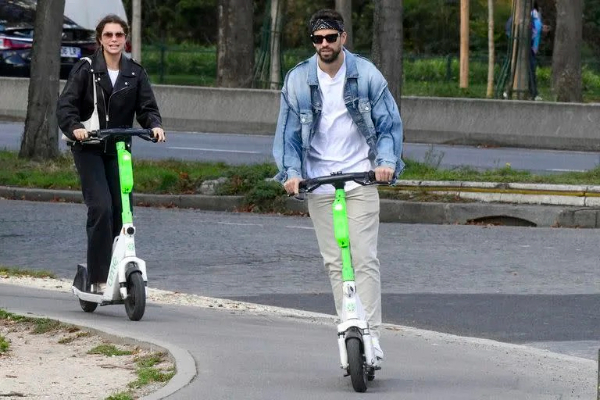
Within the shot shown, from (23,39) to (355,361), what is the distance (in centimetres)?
2424

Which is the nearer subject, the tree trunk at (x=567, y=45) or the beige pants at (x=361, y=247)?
the beige pants at (x=361, y=247)

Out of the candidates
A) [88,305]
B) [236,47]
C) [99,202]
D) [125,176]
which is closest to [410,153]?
[236,47]

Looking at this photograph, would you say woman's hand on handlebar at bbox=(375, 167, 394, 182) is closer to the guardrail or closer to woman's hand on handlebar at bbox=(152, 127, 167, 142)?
woman's hand on handlebar at bbox=(152, 127, 167, 142)

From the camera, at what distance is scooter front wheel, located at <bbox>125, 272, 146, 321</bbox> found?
346 inches

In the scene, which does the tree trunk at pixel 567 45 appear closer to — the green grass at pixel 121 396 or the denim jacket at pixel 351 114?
the denim jacket at pixel 351 114

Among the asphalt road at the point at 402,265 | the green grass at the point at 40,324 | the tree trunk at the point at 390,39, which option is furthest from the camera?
the tree trunk at the point at 390,39

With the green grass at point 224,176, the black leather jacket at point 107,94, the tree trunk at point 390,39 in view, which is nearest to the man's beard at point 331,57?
the black leather jacket at point 107,94

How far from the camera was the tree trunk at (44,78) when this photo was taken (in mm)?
18391

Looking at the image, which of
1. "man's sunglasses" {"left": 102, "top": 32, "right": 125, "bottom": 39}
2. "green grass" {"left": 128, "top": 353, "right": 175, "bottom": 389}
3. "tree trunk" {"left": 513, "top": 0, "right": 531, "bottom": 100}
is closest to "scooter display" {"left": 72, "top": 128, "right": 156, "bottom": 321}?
"man's sunglasses" {"left": 102, "top": 32, "right": 125, "bottom": 39}

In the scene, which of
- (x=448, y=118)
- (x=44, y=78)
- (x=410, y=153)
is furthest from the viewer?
(x=448, y=118)

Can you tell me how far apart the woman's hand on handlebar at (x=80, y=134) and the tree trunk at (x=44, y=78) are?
989 cm

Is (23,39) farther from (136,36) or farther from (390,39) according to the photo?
(390,39)

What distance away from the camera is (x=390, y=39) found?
1808 cm

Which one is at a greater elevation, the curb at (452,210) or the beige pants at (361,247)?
the beige pants at (361,247)
